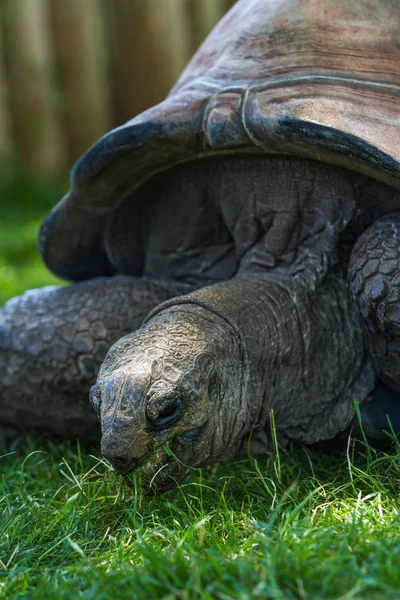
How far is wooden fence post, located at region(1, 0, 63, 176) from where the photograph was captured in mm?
8156

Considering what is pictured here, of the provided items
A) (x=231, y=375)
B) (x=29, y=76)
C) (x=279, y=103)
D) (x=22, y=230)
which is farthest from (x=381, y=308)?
(x=29, y=76)

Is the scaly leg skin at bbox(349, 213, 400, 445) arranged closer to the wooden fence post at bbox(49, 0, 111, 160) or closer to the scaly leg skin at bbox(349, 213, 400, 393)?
the scaly leg skin at bbox(349, 213, 400, 393)

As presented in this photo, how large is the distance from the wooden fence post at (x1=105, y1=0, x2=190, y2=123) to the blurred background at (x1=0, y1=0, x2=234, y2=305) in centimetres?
1

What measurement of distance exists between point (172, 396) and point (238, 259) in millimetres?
929

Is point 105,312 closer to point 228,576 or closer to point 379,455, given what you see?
point 379,455

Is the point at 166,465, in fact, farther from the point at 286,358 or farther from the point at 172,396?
the point at 286,358

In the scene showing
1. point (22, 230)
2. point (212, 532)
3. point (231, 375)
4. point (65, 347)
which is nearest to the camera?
point (212, 532)

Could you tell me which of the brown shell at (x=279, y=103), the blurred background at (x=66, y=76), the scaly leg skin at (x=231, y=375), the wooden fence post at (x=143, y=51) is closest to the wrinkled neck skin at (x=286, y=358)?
the scaly leg skin at (x=231, y=375)

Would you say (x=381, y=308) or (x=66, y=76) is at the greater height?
(x=381, y=308)

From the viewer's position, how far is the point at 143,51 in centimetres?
866

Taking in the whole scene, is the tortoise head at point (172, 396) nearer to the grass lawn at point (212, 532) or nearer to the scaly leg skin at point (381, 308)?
the grass lawn at point (212, 532)

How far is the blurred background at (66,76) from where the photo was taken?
8.26 meters

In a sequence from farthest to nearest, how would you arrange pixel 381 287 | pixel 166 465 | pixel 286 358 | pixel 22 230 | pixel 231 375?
pixel 22 230 < pixel 286 358 < pixel 381 287 < pixel 231 375 < pixel 166 465

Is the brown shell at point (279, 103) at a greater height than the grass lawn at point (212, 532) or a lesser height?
greater
